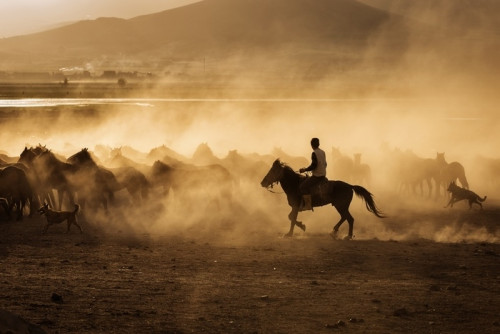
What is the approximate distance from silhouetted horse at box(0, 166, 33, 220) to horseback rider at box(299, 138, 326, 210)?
753 cm

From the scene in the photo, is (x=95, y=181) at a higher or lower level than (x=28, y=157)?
lower

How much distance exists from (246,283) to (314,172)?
192 inches

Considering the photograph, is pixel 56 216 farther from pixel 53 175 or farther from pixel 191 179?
pixel 191 179

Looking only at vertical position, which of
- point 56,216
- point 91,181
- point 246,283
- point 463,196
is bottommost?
point 246,283

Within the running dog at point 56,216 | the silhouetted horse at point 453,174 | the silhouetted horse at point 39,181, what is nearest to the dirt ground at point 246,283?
the running dog at point 56,216

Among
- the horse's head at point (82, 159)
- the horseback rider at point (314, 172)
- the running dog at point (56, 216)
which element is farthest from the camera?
the horse's head at point (82, 159)

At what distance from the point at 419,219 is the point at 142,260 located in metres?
8.91

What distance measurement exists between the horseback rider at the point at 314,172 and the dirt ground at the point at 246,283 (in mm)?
953

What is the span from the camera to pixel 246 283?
1391 centimetres

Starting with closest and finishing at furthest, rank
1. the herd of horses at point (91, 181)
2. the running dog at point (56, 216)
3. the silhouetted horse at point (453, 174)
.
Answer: the running dog at point (56, 216) < the herd of horses at point (91, 181) < the silhouetted horse at point (453, 174)

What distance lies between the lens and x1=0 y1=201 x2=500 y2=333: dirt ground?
11.7 metres

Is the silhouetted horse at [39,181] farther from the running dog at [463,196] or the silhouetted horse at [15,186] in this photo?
the running dog at [463,196]

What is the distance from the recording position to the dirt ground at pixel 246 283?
1170 cm

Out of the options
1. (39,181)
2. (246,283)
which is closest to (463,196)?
(246,283)
